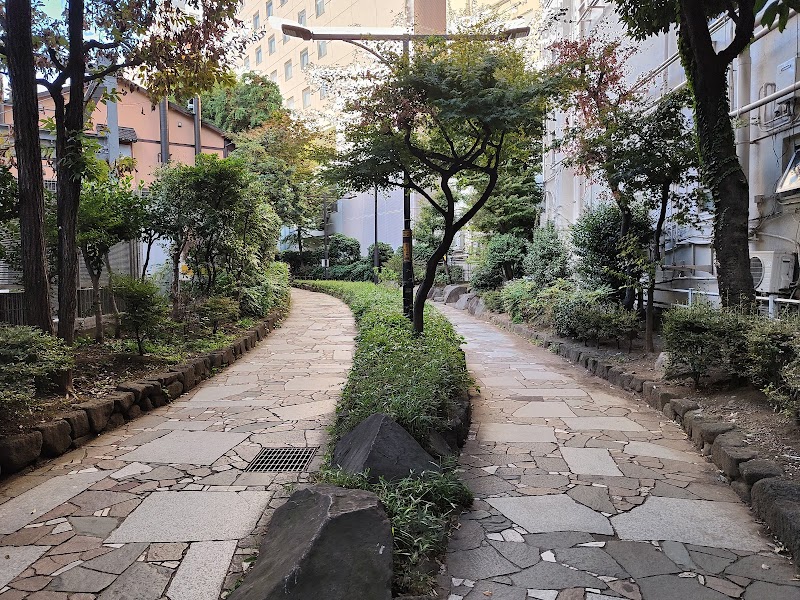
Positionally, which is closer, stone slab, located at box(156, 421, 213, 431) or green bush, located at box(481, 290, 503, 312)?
stone slab, located at box(156, 421, 213, 431)

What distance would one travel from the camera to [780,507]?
3.37 m

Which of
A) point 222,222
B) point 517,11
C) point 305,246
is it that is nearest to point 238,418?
point 222,222

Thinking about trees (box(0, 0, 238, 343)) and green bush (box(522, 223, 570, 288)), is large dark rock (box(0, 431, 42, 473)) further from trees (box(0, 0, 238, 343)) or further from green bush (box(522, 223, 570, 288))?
green bush (box(522, 223, 570, 288))

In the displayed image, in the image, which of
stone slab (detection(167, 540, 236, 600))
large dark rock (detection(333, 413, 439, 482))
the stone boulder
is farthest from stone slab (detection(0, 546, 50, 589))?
the stone boulder

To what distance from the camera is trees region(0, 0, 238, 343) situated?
20.5 feet

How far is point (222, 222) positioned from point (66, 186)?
4.58 m

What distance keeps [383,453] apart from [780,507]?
91.4 inches

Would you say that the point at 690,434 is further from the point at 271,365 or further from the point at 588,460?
the point at 271,365

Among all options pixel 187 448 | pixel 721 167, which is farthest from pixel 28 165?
pixel 721 167

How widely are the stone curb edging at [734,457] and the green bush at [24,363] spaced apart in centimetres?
505

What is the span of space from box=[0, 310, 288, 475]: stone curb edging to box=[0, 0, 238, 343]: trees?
42.7 inches

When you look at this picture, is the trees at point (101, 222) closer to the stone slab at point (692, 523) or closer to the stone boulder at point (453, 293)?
the stone slab at point (692, 523)

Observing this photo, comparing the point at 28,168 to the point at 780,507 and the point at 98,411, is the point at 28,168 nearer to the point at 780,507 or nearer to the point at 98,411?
the point at 98,411

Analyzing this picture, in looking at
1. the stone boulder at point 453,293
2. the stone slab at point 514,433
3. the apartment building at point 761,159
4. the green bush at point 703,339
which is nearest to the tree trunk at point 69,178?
the stone slab at point 514,433
